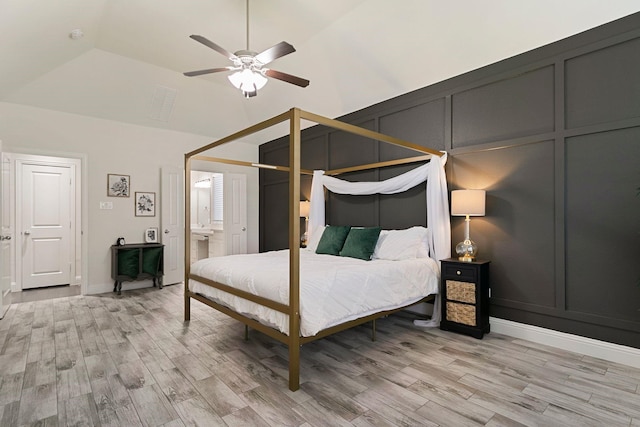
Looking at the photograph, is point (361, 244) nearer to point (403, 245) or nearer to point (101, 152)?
point (403, 245)

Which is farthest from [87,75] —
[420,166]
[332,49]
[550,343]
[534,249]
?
[550,343]

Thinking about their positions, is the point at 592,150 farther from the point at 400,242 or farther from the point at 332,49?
the point at 332,49

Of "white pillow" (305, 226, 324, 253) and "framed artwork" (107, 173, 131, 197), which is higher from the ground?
"framed artwork" (107, 173, 131, 197)

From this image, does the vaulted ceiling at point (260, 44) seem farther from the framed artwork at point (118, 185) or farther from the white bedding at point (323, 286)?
the white bedding at point (323, 286)

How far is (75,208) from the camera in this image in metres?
5.95

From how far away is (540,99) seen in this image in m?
3.20

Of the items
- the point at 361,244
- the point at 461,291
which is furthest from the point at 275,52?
the point at 461,291

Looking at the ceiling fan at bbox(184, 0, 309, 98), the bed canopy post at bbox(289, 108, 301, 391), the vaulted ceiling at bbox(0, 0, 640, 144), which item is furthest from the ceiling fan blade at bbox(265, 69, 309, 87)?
the bed canopy post at bbox(289, 108, 301, 391)

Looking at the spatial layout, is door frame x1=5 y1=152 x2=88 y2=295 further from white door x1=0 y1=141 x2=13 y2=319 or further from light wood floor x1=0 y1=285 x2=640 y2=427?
light wood floor x1=0 y1=285 x2=640 y2=427

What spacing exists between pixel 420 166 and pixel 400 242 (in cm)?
101

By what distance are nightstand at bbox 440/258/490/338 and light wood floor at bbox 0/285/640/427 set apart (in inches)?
5.1

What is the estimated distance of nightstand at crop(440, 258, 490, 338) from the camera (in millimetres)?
3232

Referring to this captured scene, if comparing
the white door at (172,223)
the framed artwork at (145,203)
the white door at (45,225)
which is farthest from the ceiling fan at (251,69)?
the white door at (45,225)

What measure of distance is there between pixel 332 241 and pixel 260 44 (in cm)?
291
